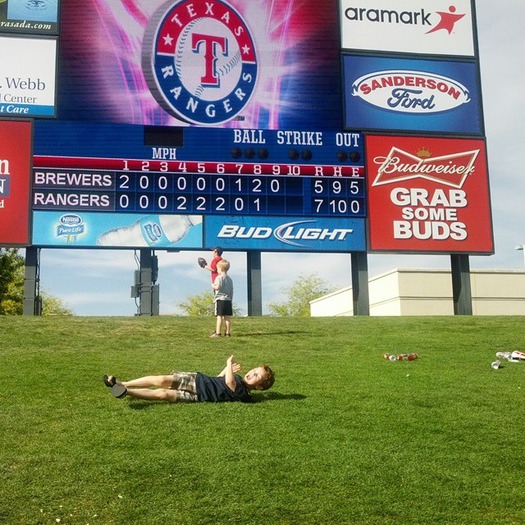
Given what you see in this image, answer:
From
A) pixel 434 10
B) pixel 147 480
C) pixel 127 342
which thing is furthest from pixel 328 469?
pixel 434 10

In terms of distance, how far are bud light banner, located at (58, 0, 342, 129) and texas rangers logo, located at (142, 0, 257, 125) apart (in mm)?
32

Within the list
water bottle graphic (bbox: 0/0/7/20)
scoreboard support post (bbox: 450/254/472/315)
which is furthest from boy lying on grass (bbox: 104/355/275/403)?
water bottle graphic (bbox: 0/0/7/20)

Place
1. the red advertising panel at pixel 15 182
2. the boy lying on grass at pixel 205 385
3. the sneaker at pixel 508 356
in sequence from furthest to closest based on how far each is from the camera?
1. the red advertising panel at pixel 15 182
2. the sneaker at pixel 508 356
3. the boy lying on grass at pixel 205 385

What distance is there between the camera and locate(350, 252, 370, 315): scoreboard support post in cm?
2264

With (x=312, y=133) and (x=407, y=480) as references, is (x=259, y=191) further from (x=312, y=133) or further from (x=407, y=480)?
(x=407, y=480)

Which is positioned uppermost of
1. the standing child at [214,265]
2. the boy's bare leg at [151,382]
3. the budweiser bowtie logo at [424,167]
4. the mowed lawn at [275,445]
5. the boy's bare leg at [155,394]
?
the budweiser bowtie logo at [424,167]

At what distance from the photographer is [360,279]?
74.4ft

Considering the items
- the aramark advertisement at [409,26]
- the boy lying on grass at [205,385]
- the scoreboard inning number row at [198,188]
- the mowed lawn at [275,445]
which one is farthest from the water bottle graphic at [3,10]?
the boy lying on grass at [205,385]

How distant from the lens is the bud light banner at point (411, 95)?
23.6 metres

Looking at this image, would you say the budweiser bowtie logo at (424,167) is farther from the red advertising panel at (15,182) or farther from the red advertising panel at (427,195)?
the red advertising panel at (15,182)

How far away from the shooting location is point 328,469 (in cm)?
694

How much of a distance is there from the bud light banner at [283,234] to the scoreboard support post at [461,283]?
359 centimetres

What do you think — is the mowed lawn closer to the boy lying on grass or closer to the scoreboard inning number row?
the boy lying on grass

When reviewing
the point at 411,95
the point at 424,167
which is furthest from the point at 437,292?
the point at 411,95
